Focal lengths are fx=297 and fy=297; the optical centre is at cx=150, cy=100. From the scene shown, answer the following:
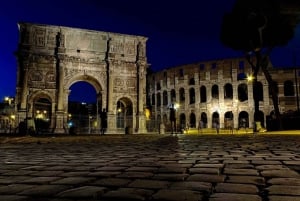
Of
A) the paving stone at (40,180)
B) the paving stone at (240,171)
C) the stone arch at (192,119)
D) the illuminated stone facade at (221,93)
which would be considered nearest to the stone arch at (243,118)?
the illuminated stone facade at (221,93)

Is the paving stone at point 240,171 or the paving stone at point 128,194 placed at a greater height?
the paving stone at point 240,171

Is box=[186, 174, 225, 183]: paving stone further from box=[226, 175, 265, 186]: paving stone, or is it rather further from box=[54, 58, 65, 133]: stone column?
box=[54, 58, 65, 133]: stone column

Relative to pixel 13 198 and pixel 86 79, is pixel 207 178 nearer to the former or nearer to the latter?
pixel 13 198

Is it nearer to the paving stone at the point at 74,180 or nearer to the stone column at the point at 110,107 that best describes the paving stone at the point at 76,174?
the paving stone at the point at 74,180

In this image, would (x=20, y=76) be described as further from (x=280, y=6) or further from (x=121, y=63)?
(x=280, y=6)

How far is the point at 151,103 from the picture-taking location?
54.5 metres

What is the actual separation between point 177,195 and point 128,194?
36 cm

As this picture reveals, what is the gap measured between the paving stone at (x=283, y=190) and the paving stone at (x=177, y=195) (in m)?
0.57

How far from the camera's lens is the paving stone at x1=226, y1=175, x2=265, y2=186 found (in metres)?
2.62

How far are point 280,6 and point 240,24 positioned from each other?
1416 centimetres

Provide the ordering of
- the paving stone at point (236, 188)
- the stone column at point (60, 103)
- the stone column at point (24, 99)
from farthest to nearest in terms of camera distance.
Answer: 1. the stone column at point (60, 103)
2. the stone column at point (24, 99)
3. the paving stone at point (236, 188)

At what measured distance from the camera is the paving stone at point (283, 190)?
2.20 metres

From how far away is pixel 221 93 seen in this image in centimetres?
4372

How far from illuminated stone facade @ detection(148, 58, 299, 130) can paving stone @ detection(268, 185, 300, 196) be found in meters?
36.4
